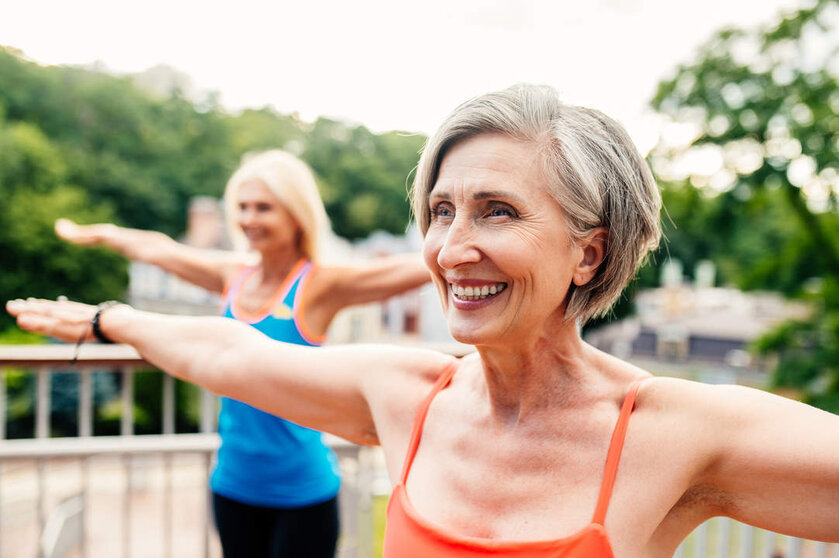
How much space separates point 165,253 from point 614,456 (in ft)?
6.69

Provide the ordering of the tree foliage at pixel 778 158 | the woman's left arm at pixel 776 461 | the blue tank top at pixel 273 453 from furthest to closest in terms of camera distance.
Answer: the tree foliage at pixel 778 158, the blue tank top at pixel 273 453, the woman's left arm at pixel 776 461

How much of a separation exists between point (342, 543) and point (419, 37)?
1012 centimetres

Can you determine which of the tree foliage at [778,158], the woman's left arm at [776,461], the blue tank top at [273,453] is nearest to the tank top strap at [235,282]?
the blue tank top at [273,453]

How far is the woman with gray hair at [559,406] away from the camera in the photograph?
0.82 metres

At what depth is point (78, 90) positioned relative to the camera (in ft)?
74.8

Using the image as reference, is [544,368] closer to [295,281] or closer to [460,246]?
[460,246]

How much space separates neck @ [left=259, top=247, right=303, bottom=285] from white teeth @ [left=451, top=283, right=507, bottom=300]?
1249 mm

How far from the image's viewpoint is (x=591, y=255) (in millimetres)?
932

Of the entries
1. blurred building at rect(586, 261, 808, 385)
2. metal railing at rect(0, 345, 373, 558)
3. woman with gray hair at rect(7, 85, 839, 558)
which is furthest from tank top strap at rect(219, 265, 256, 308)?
blurred building at rect(586, 261, 808, 385)

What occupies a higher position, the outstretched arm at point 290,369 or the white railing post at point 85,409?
the outstretched arm at point 290,369

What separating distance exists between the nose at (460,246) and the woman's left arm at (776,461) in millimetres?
366

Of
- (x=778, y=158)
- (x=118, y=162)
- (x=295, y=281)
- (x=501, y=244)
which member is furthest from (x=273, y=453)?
(x=118, y=162)

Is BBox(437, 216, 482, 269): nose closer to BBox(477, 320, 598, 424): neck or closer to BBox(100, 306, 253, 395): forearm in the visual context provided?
BBox(477, 320, 598, 424): neck

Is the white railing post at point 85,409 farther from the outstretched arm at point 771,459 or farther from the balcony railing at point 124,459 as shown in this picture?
the outstretched arm at point 771,459
